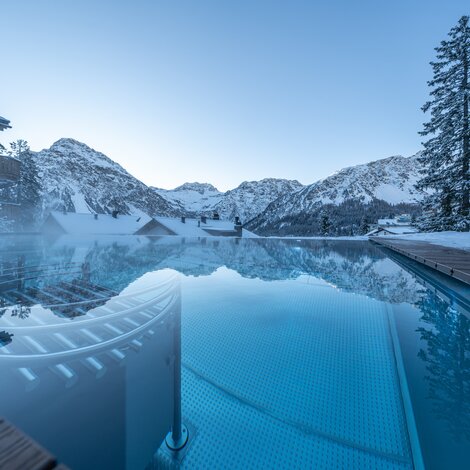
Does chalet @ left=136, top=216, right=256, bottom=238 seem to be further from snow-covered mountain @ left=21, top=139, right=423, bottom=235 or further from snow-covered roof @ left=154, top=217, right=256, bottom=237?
snow-covered mountain @ left=21, top=139, right=423, bottom=235

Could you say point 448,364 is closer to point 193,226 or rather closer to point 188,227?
point 188,227

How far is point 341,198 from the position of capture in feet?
529

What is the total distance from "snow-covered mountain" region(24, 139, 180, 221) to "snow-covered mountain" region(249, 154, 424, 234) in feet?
269

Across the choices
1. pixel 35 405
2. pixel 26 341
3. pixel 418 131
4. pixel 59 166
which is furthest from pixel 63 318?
pixel 59 166

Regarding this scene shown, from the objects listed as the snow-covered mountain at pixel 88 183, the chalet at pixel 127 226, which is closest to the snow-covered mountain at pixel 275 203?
the snow-covered mountain at pixel 88 183

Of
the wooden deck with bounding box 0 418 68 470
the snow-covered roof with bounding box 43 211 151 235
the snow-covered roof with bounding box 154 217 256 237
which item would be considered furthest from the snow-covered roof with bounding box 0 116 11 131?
the snow-covered roof with bounding box 43 211 151 235

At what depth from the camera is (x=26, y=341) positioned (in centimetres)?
199

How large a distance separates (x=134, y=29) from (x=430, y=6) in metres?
13.7

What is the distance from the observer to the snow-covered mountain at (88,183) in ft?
393

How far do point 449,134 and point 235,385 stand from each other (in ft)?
60.5

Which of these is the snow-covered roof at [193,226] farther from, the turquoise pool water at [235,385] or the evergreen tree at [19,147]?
the turquoise pool water at [235,385]

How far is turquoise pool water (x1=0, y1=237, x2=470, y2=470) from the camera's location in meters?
1.33

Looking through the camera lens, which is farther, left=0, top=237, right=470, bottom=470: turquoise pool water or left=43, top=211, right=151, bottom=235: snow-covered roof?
left=43, top=211, right=151, bottom=235: snow-covered roof

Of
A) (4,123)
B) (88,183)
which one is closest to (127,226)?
(4,123)
